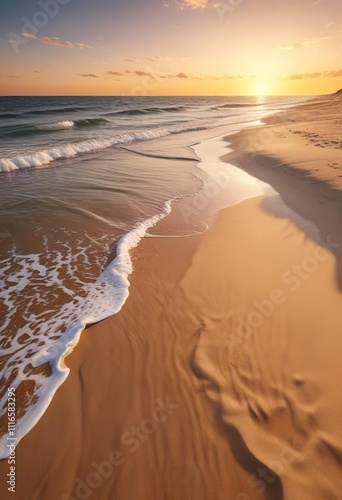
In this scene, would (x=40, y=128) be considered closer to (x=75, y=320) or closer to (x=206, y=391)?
(x=75, y=320)

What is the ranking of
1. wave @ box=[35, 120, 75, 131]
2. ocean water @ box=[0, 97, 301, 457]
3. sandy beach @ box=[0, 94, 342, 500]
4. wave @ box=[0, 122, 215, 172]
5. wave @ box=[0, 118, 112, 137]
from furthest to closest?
1. wave @ box=[35, 120, 75, 131]
2. wave @ box=[0, 118, 112, 137]
3. wave @ box=[0, 122, 215, 172]
4. ocean water @ box=[0, 97, 301, 457]
5. sandy beach @ box=[0, 94, 342, 500]

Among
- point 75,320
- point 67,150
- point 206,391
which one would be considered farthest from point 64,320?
point 67,150

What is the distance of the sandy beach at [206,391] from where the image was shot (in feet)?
7.50

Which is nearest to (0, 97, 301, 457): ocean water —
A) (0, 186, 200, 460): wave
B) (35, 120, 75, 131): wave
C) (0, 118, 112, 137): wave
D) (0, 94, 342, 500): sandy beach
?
(0, 186, 200, 460): wave

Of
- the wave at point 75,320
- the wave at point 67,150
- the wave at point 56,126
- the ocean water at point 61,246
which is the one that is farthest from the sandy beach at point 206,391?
the wave at point 56,126

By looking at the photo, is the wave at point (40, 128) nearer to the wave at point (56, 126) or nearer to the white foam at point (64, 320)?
the wave at point (56, 126)

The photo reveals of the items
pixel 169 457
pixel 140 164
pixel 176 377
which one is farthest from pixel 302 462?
pixel 140 164

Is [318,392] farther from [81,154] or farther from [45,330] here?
[81,154]

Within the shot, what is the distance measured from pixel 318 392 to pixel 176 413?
141 centimetres

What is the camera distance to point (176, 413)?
9.04ft

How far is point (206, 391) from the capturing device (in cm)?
292

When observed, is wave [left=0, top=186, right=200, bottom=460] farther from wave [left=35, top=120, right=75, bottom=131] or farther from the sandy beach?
wave [left=35, top=120, right=75, bottom=131]

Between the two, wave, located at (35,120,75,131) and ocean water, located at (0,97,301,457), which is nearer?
ocean water, located at (0,97,301,457)

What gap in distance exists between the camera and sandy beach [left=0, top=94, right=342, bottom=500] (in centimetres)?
229
